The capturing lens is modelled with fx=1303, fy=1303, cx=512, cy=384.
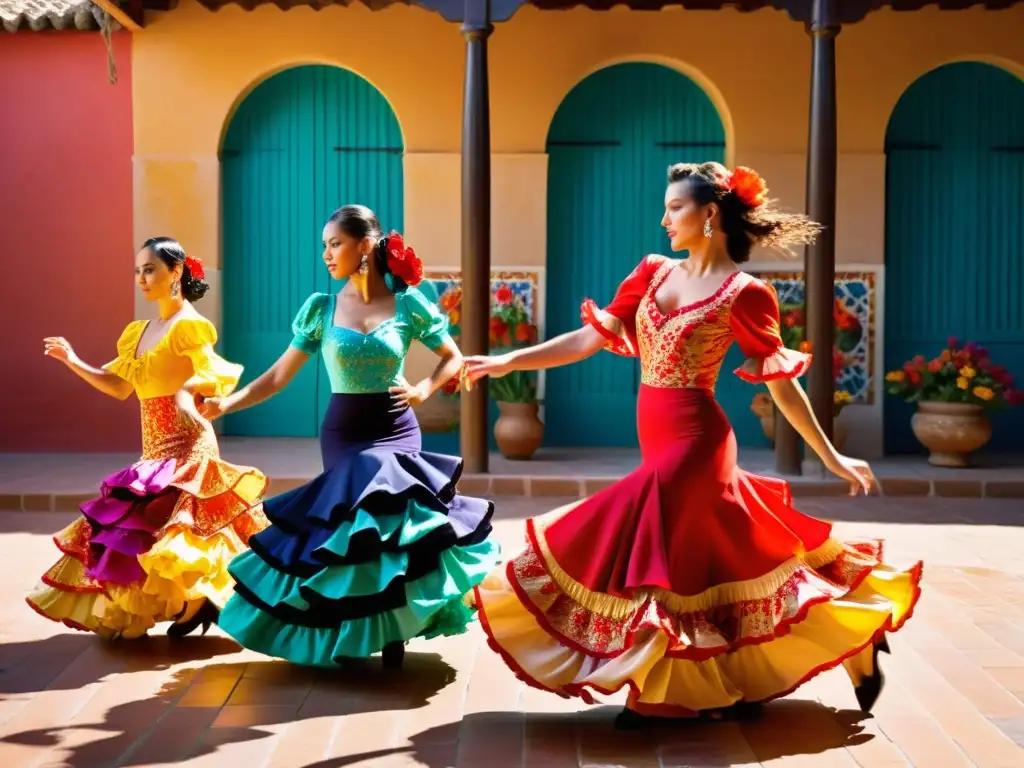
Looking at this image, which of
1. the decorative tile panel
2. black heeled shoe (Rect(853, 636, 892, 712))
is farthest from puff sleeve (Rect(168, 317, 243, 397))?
the decorative tile panel

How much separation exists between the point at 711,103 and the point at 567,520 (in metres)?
7.92

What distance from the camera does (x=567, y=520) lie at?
407cm

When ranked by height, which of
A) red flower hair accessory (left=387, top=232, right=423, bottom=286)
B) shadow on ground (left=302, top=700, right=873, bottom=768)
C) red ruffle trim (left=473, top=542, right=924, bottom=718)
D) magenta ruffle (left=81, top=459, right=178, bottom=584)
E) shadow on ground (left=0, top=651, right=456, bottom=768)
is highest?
red flower hair accessory (left=387, top=232, right=423, bottom=286)

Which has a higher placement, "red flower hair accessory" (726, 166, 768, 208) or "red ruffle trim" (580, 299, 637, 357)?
"red flower hair accessory" (726, 166, 768, 208)

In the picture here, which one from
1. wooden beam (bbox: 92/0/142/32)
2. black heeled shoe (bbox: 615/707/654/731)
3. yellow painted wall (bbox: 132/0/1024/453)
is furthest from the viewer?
yellow painted wall (bbox: 132/0/1024/453)

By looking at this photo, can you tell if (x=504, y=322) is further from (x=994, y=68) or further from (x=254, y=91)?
(x=994, y=68)

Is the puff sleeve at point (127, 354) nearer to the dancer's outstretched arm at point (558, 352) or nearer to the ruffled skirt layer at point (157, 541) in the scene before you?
the ruffled skirt layer at point (157, 541)

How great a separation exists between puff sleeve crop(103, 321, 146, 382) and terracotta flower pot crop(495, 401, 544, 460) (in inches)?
205

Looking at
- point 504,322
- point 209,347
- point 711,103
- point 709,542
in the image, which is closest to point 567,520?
point 709,542

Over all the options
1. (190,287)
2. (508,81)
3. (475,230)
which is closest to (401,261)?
(190,287)

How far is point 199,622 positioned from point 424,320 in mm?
1505

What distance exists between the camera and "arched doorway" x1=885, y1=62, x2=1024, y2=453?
11156 mm
